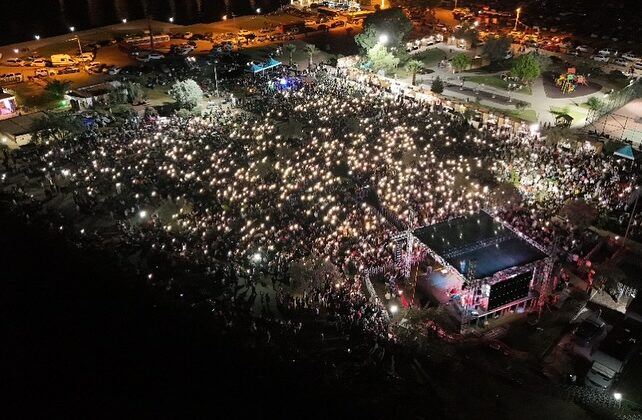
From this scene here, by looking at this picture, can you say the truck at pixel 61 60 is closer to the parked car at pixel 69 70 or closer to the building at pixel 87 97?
the parked car at pixel 69 70

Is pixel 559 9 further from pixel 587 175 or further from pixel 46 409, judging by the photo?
pixel 46 409

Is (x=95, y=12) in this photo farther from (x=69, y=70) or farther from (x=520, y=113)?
(x=520, y=113)

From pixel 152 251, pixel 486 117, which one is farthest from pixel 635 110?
pixel 152 251

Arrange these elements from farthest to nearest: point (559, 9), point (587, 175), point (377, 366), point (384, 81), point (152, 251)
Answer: point (559, 9)
point (384, 81)
point (587, 175)
point (152, 251)
point (377, 366)

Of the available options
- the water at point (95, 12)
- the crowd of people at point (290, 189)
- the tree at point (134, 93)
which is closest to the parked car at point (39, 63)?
the tree at point (134, 93)

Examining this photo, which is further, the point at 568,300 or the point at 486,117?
the point at 486,117

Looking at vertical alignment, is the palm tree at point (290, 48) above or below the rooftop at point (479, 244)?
above

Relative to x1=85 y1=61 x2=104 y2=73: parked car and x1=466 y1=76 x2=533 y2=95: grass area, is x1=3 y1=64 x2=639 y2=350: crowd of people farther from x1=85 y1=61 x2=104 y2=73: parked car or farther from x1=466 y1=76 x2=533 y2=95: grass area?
x1=85 y1=61 x2=104 y2=73: parked car
